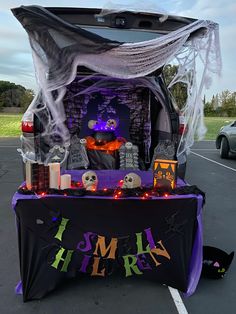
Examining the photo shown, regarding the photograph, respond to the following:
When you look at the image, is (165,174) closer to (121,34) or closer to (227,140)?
Result: (121,34)

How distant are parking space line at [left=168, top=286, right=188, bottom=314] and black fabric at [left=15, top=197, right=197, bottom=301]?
0.40 feet

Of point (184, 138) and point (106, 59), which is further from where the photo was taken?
point (184, 138)

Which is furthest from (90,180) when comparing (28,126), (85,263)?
(28,126)

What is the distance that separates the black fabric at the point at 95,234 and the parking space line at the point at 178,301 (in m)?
0.12

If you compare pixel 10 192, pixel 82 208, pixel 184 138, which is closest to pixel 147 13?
pixel 184 138

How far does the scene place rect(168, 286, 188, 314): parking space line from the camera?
8.21 feet

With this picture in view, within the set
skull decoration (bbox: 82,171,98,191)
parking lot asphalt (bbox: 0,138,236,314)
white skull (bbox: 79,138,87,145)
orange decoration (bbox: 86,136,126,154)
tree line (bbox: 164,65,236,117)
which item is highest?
tree line (bbox: 164,65,236,117)

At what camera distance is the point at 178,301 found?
8.59 feet

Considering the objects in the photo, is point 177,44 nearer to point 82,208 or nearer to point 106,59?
point 106,59

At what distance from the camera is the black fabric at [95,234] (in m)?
2.55

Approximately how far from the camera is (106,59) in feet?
8.50

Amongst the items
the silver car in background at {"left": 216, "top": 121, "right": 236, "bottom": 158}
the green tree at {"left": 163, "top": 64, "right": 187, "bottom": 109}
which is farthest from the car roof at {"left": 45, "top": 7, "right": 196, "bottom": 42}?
the silver car in background at {"left": 216, "top": 121, "right": 236, "bottom": 158}

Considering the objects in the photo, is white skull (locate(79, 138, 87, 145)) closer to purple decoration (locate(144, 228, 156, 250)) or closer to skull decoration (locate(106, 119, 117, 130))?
skull decoration (locate(106, 119, 117, 130))

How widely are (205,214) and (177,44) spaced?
2.64m
